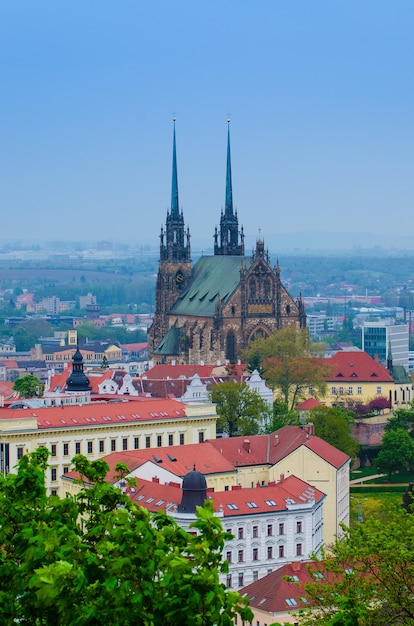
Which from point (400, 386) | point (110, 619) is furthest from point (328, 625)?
point (400, 386)

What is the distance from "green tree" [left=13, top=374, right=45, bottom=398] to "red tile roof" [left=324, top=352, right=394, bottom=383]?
65.4ft

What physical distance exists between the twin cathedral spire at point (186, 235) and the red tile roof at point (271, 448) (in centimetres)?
6595

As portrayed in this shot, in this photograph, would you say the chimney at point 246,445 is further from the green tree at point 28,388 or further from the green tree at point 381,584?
the green tree at point 381,584

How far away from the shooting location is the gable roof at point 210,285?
14338cm

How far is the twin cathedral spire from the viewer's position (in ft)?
512

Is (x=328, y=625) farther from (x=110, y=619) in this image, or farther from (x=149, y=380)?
(x=149, y=380)

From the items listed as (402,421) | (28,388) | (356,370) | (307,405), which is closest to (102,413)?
(307,405)

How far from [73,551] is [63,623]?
2517 millimetres

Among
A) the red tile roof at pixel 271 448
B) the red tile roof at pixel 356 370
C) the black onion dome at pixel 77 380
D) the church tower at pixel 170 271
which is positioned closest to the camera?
the red tile roof at pixel 271 448

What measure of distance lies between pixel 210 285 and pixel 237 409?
4521 centimetres

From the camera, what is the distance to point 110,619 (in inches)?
1222

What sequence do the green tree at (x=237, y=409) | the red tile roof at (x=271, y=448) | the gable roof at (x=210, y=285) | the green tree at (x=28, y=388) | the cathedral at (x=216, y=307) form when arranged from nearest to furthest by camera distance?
1. the red tile roof at (x=271, y=448)
2. the green tree at (x=237, y=409)
3. the green tree at (x=28, y=388)
4. the cathedral at (x=216, y=307)
5. the gable roof at (x=210, y=285)

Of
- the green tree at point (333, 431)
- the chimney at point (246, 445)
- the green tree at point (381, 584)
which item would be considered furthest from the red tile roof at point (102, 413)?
the green tree at point (381, 584)

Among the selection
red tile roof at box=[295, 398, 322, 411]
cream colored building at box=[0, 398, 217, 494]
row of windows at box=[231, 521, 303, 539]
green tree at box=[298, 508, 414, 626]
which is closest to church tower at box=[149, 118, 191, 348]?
red tile roof at box=[295, 398, 322, 411]
